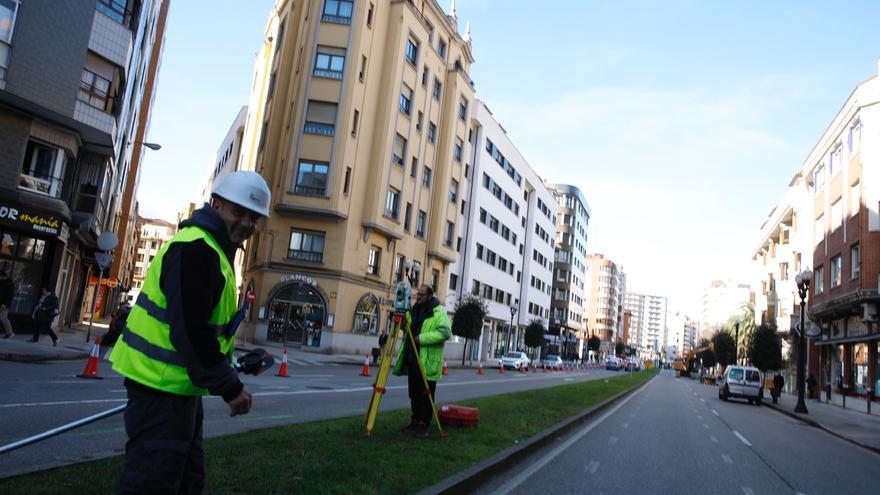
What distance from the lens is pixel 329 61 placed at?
38.3 metres

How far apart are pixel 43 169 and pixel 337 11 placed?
21.1 m

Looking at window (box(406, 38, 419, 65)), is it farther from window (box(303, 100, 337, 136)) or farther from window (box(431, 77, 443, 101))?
window (box(303, 100, 337, 136))

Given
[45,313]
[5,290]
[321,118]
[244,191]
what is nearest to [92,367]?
[5,290]

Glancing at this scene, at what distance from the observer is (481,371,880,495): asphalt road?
25.7 feet

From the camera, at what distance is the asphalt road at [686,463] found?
308 inches

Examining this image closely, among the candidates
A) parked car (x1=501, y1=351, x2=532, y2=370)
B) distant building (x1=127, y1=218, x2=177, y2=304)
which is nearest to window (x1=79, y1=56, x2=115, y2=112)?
parked car (x1=501, y1=351, x2=532, y2=370)

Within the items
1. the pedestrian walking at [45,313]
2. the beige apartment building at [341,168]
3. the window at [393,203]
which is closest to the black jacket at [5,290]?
the pedestrian walking at [45,313]

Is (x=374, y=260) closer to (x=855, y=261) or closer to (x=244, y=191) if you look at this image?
(x=855, y=261)

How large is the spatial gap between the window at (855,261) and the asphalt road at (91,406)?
22.0 metres

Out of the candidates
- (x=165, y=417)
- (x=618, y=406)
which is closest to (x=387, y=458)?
(x=165, y=417)

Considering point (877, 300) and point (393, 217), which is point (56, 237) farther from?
point (877, 300)

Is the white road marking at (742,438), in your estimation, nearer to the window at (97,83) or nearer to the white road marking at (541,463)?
the white road marking at (541,463)

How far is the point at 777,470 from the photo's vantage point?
995 centimetres

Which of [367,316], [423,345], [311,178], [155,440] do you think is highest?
[311,178]
